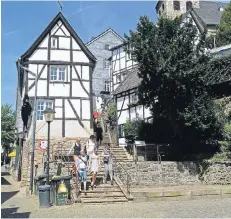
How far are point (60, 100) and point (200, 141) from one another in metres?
10.0

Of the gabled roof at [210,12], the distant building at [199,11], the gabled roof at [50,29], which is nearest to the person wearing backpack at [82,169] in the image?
the gabled roof at [50,29]

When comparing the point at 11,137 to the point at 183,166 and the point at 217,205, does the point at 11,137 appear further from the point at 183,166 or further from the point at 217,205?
the point at 217,205

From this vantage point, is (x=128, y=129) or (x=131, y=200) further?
(x=128, y=129)

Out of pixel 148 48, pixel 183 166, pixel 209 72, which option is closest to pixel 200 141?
pixel 183 166

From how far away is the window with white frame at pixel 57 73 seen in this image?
25708 millimetres

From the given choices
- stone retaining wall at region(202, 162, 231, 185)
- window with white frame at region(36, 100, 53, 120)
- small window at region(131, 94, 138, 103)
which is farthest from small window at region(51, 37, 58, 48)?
stone retaining wall at region(202, 162, 231, 185)

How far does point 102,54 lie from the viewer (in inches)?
1964

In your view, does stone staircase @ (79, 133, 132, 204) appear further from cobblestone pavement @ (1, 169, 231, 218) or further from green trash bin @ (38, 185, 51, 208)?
green trash bin @ (38, 185, 51, 208)

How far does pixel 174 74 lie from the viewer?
19172 millimetres

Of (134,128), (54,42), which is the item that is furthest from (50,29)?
(134,128)

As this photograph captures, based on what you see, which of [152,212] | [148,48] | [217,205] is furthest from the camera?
[148,48]

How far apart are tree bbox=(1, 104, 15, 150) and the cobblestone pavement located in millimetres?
35442

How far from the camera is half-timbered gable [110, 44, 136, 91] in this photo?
4412 centimetres

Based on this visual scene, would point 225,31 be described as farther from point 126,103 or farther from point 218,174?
point 218,174
